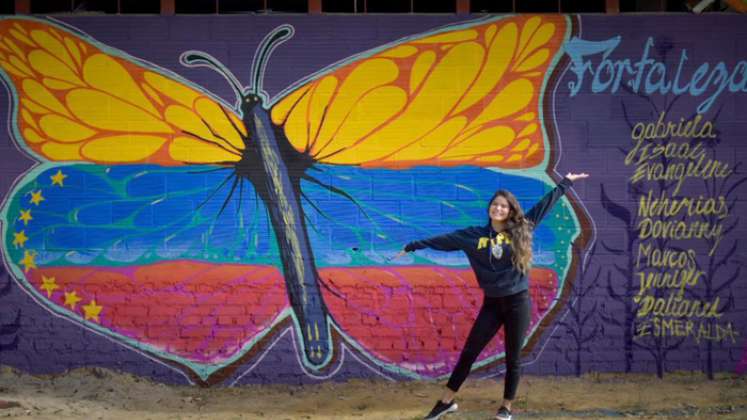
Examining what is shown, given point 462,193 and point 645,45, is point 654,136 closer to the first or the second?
point 645,45

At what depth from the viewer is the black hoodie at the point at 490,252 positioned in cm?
630

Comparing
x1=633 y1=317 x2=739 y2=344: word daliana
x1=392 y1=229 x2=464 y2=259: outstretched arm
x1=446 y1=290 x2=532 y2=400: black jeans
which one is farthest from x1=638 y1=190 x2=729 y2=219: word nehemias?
x1=392 y1=229 x2=464 y2=259: outstretched arm

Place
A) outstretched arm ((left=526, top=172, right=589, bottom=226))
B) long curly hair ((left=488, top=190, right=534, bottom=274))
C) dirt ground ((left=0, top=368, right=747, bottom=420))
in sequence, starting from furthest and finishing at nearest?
1. dirt ground ((left=0, top=368, right=747, bottom=420))
2. outstretched arm ((left=526, top=172, right=589, bottom=226))
3. long curly hair ((left=488, top=190, right=534, bottom=274))

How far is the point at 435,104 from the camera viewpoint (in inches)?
292

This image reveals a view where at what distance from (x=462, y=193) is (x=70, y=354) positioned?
341 cm

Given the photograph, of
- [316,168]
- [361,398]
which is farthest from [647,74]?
[361,398]

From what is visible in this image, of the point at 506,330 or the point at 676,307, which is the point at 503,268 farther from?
the point at 676,307

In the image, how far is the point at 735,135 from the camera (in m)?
7.45

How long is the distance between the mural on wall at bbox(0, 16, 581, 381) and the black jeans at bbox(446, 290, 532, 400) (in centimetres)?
102

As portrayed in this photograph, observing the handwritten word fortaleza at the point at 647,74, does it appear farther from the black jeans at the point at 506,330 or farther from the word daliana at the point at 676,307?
the black jeans at the point at 506,330

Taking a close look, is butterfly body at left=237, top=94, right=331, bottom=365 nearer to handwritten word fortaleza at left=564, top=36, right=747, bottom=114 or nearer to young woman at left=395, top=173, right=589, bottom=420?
young woman at left=395, top=173, right=589, bottom=420

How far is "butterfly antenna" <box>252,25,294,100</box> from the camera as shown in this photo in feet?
24.4

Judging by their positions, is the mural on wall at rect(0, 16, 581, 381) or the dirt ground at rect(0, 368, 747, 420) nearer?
the dirt ground at rect(0, 368, 747, 420)

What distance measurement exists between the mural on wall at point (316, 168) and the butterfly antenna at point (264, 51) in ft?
0.04
